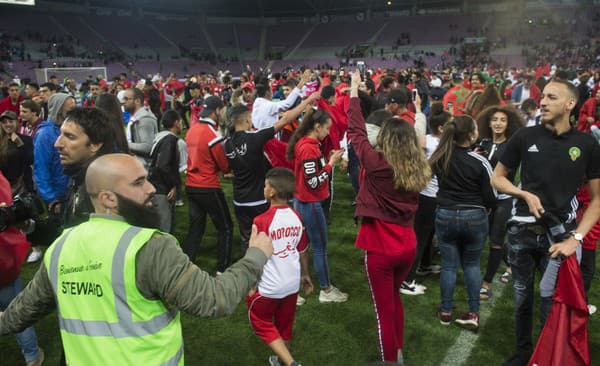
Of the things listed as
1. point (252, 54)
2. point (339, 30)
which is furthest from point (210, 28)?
point (339, 30)

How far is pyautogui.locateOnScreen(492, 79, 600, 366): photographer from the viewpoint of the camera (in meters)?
2.89

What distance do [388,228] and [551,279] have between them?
41.9 inches

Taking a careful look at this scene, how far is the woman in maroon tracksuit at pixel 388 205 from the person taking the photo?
306 centimetres

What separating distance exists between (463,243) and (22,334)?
11.5 feet

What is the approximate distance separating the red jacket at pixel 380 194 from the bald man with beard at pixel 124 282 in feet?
5.00

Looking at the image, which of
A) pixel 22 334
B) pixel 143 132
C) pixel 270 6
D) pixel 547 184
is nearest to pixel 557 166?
pixel 547 184

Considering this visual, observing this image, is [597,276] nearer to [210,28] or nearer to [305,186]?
[305,186]

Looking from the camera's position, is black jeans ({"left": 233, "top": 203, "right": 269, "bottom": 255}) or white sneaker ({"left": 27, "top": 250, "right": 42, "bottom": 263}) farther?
white sneaker ({"left": 27, "top": 250, "right": 42, "bottom": 263})

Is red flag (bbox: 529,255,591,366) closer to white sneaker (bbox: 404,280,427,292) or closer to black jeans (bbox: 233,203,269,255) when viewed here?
white sneaker (bbox: 404,280,427,292)

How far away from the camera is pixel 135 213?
5.69ft

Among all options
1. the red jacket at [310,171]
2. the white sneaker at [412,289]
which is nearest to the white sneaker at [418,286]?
the white sneaker at [412,289]

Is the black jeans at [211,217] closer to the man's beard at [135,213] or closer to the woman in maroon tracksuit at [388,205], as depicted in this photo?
the woman in maroon tracksuit at [388,205]

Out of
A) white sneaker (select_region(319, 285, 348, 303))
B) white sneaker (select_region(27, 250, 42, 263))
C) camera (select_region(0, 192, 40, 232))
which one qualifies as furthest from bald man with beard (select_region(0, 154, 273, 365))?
white sneaker (select_region(27, 250, 42, 263))

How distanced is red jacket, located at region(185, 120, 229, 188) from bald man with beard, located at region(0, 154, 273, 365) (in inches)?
118
